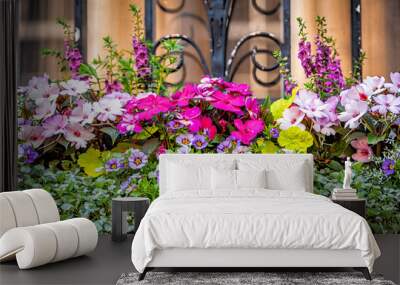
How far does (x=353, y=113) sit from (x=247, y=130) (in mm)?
972

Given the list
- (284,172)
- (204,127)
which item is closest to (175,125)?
(204,127)

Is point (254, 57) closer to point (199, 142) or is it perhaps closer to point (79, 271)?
point (199, 142)

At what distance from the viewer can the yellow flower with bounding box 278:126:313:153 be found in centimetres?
603

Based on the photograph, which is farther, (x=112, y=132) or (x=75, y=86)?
(x=75, y=86)

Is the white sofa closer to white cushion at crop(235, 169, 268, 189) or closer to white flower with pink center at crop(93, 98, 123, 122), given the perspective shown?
white cushion at crop(235, 169, 268, 189)

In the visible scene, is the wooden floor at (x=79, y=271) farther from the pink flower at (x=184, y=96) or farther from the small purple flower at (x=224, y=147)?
the pink flower at (x=184, y=96)

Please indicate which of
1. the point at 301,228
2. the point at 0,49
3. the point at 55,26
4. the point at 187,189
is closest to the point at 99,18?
the point at 55,26

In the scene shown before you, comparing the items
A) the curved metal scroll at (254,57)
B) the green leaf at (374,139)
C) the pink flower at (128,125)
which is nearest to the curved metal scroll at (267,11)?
the curved metal scroll at (254,57)

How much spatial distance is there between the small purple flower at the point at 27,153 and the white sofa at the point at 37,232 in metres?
1.38

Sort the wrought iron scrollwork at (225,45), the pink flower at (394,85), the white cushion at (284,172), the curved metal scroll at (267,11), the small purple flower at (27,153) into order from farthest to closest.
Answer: the curved metal scroll at (267,11)
the wrought iron scrollwork at (225,45)
the small purple flower at (27,153)
the pink flower at (394,85)
the white cushion at (284,172)

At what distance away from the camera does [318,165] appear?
20.5 ft

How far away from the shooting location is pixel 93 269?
4410 mm

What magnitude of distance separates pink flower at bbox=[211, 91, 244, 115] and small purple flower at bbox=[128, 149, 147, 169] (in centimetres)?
82

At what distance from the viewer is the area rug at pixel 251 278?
3957mm
